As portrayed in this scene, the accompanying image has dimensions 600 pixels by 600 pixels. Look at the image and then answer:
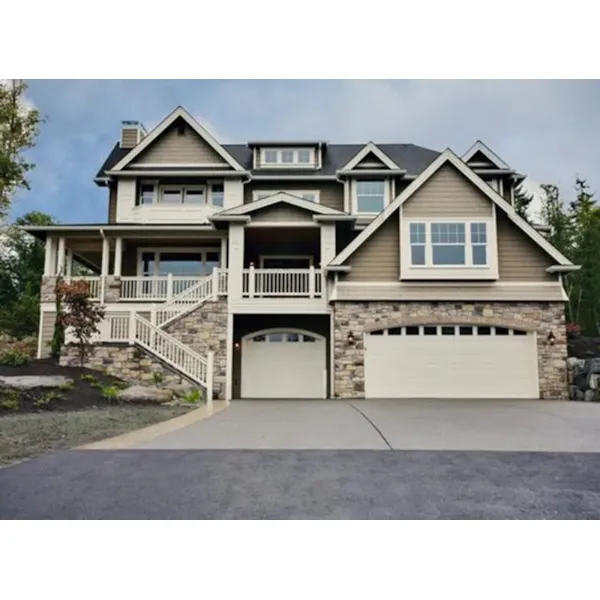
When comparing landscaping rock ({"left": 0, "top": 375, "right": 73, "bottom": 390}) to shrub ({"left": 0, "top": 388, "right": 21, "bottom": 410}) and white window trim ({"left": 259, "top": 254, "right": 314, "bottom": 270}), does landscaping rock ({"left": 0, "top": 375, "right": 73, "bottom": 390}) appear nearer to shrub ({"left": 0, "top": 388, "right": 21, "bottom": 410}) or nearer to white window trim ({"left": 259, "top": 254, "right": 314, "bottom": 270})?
shrub ({"left": 0, "top": 388, "right": 21, "bottom": 410})

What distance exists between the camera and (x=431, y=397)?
974 cm

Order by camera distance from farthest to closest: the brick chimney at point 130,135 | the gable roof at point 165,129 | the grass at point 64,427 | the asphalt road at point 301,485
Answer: the brick chimney at point 130,135, the gable roof at point 165,129, the grass at point 64,427, the asphalt road at point 301,485

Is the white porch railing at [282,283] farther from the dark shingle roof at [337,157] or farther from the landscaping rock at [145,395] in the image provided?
the dark shingle roof at [337,157]

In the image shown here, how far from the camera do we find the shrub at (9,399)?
683 centimetres

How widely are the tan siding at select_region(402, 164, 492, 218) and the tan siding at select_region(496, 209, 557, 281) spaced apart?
52 centimetres

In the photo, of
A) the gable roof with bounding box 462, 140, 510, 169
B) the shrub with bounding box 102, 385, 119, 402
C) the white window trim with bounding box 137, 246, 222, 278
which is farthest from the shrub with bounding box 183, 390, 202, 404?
the gable roof with bounding box 462, 140, 510, 169

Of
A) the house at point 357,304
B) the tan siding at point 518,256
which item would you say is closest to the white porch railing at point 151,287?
the house at point 357,304

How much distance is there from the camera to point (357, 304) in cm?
1016

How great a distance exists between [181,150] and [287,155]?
3048mm

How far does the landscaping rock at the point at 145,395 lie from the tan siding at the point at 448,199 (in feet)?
19.5

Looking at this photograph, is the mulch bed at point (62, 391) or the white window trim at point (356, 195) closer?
the mulch bed at point (62, 391)

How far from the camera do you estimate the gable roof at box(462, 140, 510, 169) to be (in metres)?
13.6
